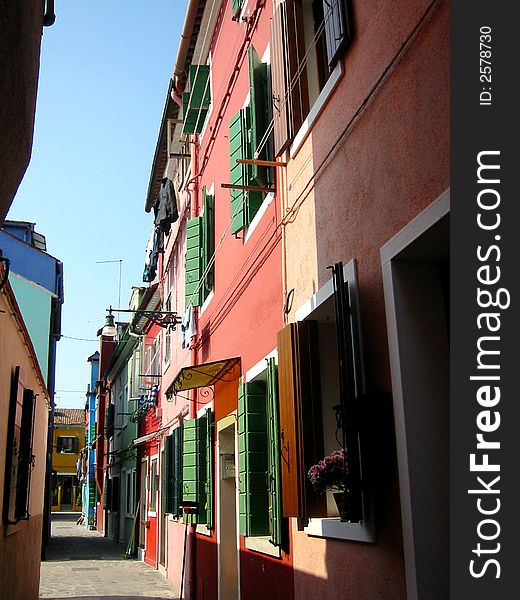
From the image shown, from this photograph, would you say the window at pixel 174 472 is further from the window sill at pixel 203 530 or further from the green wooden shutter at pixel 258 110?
the green wooden shutter at pixel 258 110

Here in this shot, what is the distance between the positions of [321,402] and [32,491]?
6858 millimetres

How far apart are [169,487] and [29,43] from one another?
10887mm

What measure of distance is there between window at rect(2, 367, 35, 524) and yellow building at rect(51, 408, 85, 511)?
2141 inches

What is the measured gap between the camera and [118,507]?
94.8 feet

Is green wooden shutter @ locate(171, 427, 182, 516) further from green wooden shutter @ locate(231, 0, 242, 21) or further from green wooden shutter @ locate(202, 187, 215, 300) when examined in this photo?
green wooden shutter @ locate(231, 0, 242, 21)

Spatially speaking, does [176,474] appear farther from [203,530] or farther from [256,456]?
[256,456]

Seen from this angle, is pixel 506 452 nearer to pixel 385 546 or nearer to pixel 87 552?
pixel 385 546

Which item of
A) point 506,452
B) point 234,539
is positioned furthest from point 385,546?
point 234,539

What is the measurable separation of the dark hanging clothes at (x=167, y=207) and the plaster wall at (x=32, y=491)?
462 centimetres

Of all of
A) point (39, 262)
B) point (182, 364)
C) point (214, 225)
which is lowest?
point (182, 364)

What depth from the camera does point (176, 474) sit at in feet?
42.5

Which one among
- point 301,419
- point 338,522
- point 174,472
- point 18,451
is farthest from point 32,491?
point 338,522

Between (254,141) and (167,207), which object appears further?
(167,207)

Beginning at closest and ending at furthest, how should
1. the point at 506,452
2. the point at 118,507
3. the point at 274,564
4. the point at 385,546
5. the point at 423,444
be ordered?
the point at 506,452, the point at 423,444, the point at 385,546, the point at 274,564, the point at 118,507
